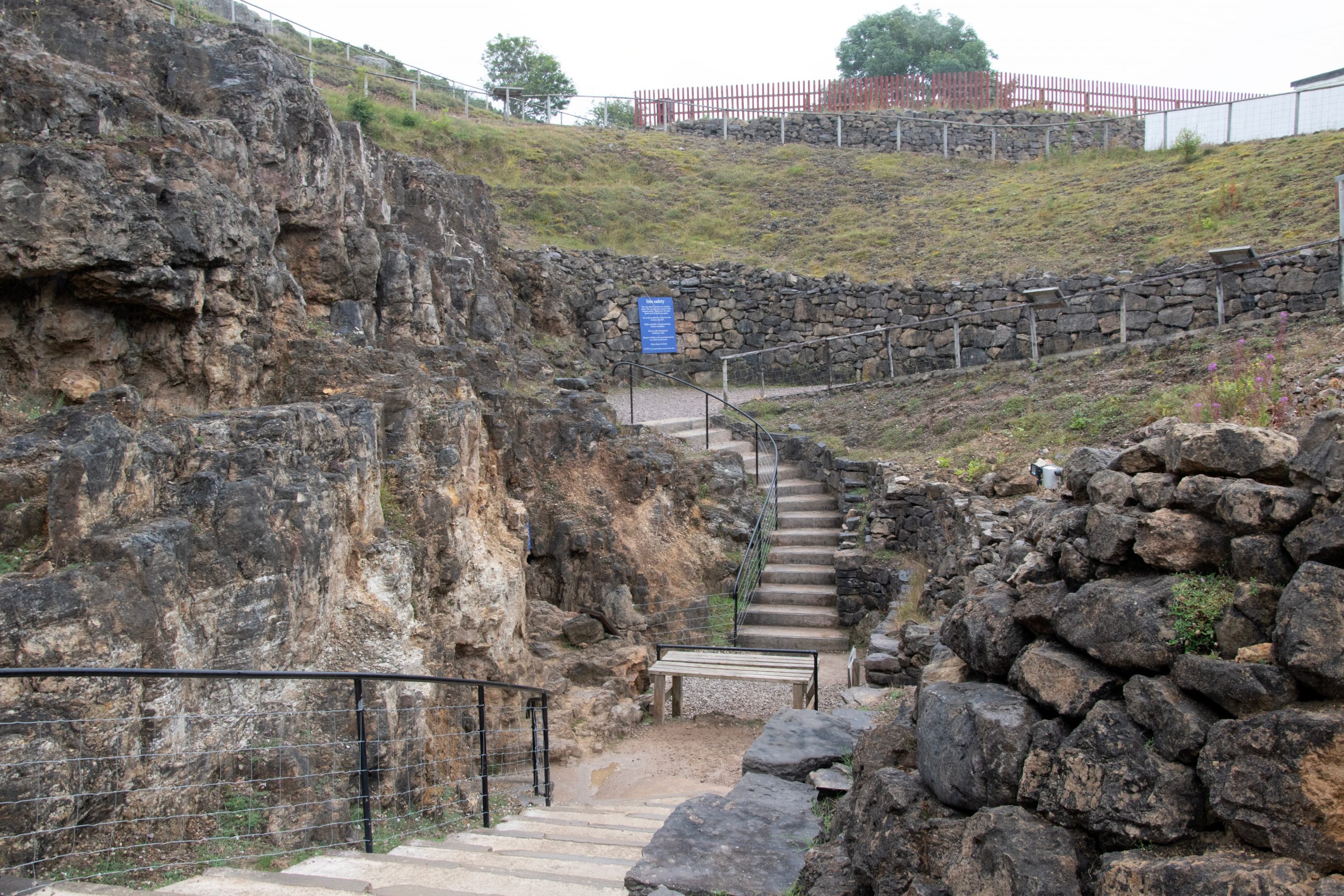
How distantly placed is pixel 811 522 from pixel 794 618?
1980 mm

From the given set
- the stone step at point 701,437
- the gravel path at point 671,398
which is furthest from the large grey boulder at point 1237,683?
the gravel path at point 671,398

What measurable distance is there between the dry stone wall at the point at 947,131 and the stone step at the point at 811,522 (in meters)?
21.6

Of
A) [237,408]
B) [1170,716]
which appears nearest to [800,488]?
[237,408]

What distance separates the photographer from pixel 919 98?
33.1m

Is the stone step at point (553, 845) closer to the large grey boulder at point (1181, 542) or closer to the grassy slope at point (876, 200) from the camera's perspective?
the large grey boulder at point (1181, 542)

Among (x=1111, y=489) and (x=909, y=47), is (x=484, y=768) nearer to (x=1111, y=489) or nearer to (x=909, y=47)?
(x=1111, y=489)

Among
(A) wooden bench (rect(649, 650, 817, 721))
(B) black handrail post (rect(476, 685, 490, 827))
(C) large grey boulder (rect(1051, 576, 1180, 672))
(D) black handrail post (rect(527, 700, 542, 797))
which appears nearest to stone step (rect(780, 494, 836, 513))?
(A) wooden bench (rect(649, 650, 817, 721))

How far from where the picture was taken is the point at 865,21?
45219 millimetres

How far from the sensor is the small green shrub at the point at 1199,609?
9.48ft

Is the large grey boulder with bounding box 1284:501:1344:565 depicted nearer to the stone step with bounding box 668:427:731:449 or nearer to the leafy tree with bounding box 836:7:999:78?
the stone step with bounding box 668:427:731:449

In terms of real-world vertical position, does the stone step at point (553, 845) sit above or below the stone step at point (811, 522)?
below

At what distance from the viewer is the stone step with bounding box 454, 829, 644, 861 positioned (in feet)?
15.1

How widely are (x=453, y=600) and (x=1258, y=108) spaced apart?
948 inches

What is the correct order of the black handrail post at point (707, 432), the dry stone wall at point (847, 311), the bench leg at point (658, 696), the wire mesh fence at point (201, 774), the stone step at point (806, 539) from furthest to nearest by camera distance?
the dry stone wall at point (847, 311)
the black handrail post at point (707, 432)
the stone step at point (806, 539)
the bench leg at point (658, 696)
the wire mesh fence at point (201, 774)
